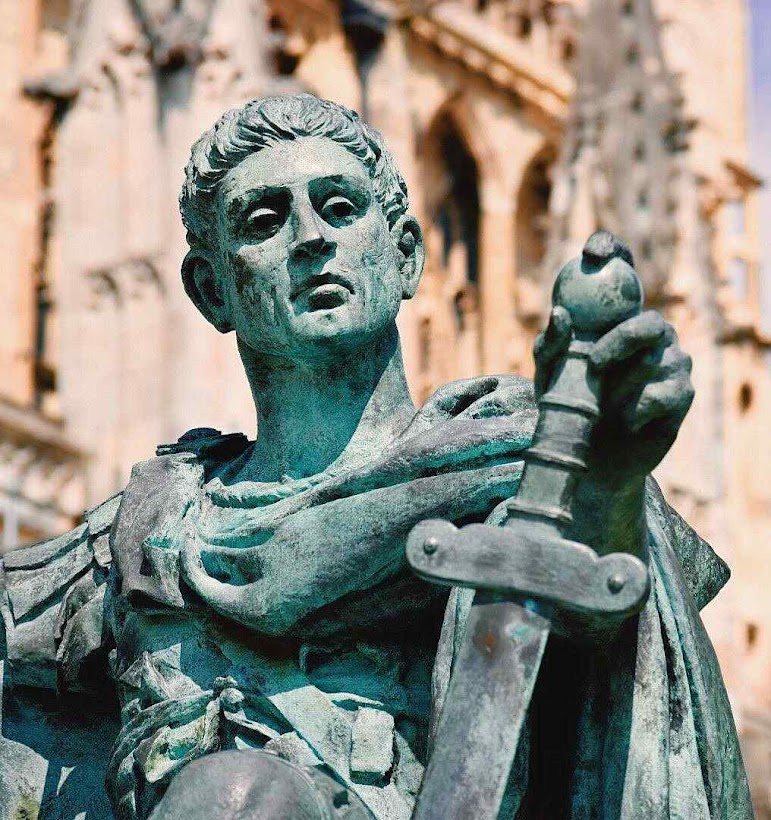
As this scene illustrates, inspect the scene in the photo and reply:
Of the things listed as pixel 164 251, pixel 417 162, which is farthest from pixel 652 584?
pixel 417 162

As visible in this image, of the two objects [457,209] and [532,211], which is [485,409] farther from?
[532,211]

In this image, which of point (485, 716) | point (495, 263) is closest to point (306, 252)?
point (485, 716)

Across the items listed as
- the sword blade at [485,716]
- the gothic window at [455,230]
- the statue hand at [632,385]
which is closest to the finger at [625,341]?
the statue hand at [632,385]

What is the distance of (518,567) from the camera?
3975 mm

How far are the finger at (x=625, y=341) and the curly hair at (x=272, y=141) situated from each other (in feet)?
3.24

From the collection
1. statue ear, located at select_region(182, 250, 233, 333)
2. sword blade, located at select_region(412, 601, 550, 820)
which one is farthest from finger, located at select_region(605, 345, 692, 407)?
statue ear, located at select_region(182, 250, 233, 333)

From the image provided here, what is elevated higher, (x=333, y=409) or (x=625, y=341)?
(x=625, y=341)

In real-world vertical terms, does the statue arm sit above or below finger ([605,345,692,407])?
below

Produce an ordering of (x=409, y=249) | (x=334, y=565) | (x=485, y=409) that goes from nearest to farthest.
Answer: (x=334, y=565), (x=485, y=409), (x=409, y=249)

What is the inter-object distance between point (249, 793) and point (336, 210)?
3.60ft

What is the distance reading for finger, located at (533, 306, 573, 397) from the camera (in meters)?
4.01

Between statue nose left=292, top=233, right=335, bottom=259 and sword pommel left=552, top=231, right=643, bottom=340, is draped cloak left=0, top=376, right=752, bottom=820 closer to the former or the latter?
statue nose left=292, top=233, right=335, bottom=259

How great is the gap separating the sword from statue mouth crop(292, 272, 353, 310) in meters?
0.77

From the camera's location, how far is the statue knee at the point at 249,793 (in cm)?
411
